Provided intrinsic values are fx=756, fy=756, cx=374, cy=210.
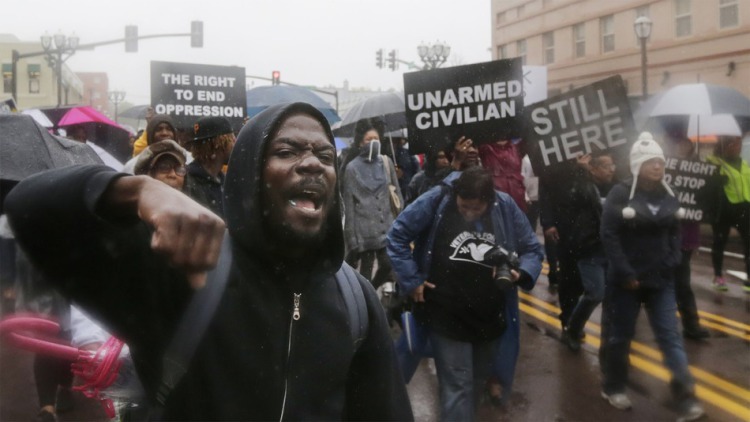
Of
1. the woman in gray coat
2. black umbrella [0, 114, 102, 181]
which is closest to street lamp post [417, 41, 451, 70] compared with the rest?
the woman in gray coat

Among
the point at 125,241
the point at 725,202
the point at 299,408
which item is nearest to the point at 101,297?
the point at 125,241

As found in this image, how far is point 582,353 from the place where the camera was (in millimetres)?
6496

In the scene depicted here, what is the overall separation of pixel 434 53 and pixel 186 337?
1687 cm

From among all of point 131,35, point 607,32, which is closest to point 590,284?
point 131,35

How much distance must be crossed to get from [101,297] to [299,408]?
507mm

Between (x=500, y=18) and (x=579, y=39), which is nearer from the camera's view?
(x=579, y=39)

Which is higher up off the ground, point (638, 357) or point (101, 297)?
point (101, 297)

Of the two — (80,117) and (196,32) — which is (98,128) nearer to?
(80,117)

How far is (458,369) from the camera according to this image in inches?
155

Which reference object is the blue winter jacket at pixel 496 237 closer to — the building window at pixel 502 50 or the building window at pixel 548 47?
the building window at pixel 548 47

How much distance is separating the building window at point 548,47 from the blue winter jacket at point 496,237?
26937 mm

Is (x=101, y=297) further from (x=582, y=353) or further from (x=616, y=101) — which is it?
(x=582, y=353)

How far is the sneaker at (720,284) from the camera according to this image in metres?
9.13

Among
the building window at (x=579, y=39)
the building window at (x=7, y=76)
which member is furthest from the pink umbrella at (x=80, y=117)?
the building window at (x=7, y=76)
